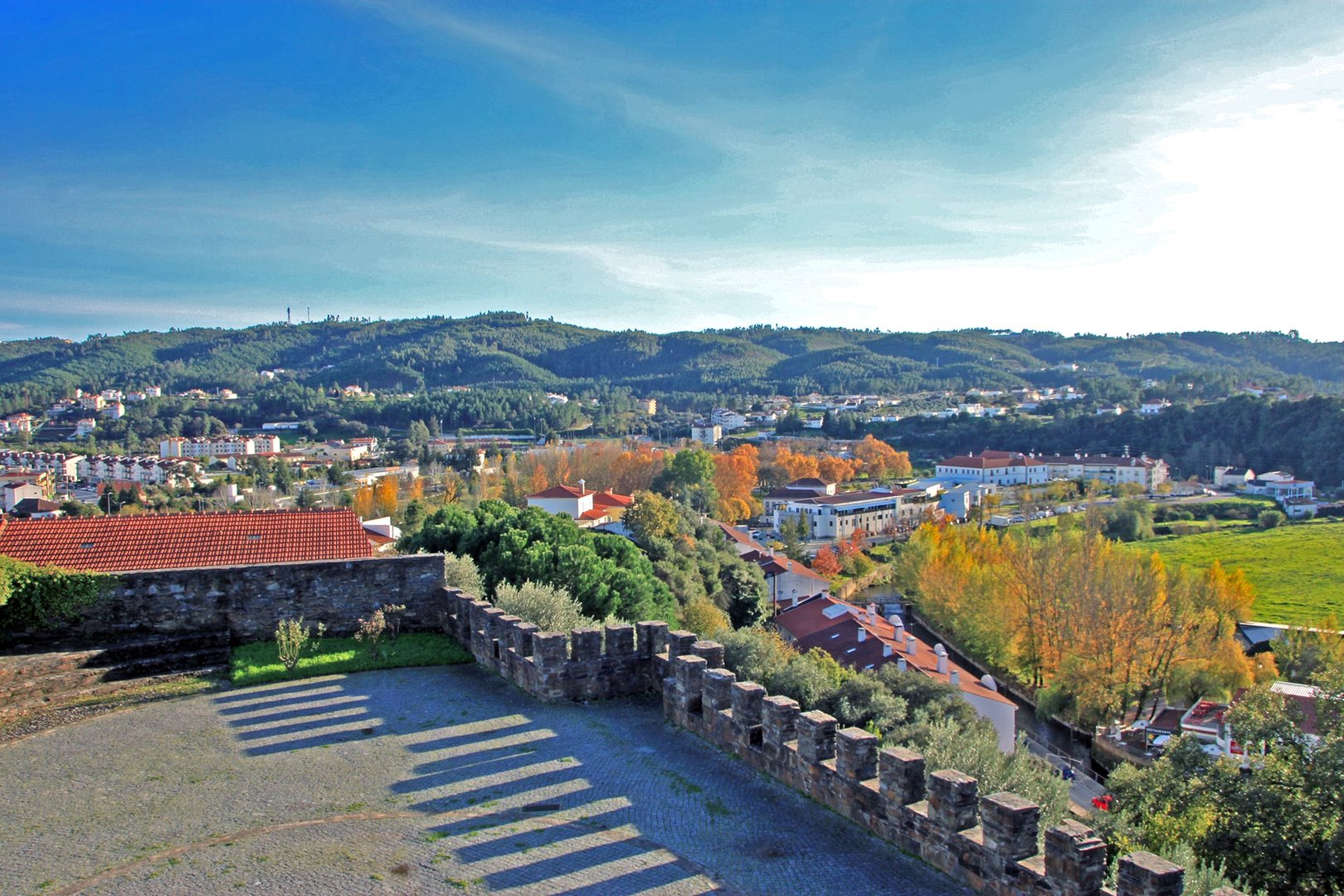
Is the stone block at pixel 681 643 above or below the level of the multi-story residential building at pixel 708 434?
above

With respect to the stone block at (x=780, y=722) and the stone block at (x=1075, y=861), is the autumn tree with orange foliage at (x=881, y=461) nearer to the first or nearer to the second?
the stone block at (x=780, y=722)

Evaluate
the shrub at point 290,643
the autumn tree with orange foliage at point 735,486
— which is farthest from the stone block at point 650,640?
the autumn tree with orange foliage at point 735,486

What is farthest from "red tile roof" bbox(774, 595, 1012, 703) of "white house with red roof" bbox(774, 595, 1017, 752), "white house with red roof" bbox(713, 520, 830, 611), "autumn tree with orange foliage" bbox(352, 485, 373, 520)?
"autumn tree with orange foliage" bbox(352, 485, 373, 520)

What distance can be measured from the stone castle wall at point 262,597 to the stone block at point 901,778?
808cm

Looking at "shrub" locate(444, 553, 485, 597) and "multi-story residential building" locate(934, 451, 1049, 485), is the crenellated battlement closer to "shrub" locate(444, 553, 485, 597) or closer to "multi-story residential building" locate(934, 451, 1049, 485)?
"shrub" locate(444, 553, 485, 597)

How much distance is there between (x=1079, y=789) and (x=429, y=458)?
72.9 metres

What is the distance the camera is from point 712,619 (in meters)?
26.7

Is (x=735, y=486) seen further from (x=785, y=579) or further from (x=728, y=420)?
(x=728, y=420)

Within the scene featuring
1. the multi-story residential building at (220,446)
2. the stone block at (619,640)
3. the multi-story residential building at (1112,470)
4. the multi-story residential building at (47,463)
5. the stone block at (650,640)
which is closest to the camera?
the stone block at (619,640)

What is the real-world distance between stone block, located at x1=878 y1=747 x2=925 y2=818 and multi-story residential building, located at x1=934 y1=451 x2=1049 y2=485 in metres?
90.1

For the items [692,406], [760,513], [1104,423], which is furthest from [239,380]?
[1104,423]

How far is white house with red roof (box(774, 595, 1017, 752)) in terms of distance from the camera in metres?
25.4

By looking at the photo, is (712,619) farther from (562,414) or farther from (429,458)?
(562,414)

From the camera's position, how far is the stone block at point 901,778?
679 cm
